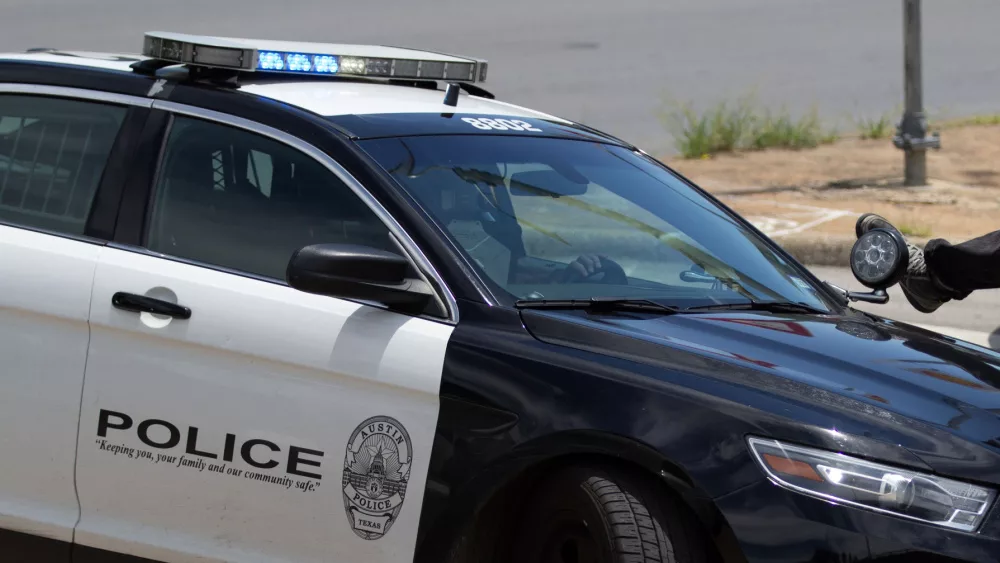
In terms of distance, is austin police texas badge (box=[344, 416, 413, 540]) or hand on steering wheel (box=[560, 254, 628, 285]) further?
hand on steering wheel (box=[560, 254, 628, 285])

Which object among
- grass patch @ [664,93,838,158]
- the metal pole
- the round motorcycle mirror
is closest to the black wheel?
the round motorcycle mirror

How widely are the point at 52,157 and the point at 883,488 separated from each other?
242 cm

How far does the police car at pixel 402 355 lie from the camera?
282 cm

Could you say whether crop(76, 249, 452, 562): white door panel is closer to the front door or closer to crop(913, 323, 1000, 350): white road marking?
the front door

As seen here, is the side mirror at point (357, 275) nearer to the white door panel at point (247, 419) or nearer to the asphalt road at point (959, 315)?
the white door panel at point (247, 419)

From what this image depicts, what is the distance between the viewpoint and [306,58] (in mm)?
4035

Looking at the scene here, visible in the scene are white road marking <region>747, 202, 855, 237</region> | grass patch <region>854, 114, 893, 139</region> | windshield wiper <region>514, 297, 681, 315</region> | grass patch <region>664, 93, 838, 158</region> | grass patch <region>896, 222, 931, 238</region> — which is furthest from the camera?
grass patch <region>854, 114, 893, 139</region>

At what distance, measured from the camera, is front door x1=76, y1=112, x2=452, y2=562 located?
3.17m

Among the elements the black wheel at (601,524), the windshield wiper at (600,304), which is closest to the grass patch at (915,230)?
the windshield wiper at (600,304)

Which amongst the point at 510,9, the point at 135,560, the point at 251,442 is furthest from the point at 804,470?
the point at 510,9

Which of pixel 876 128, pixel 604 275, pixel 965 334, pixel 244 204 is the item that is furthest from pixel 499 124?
pixel 876 128

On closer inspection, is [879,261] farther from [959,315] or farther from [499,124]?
[959,315]

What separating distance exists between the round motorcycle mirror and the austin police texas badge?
6.10 ft

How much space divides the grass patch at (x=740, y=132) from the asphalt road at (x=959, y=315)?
5490 mm
